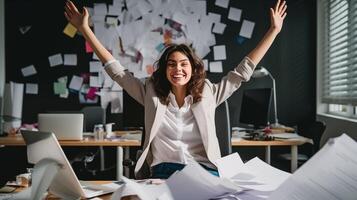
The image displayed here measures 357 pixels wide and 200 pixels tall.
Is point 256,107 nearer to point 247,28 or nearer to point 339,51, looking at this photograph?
point 339,51

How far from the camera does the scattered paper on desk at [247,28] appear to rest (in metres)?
4.36

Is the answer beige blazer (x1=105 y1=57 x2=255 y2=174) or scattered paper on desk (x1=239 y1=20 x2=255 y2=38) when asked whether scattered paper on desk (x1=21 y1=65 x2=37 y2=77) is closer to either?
scattered paper on desk (x1=239 y1=20 x2=255 y2=38)

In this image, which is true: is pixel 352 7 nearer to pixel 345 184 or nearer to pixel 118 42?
pixel 118 42

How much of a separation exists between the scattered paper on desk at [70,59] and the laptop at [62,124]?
6.21 ft

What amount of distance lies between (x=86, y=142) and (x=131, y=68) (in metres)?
1.82

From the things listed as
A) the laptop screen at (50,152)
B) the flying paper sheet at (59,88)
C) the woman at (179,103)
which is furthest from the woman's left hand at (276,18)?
the flying paper sheet at (59,88)

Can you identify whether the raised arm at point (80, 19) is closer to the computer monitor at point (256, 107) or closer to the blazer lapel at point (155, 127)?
the blazer lapel at point (155, 127)

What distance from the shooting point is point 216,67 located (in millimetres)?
4387

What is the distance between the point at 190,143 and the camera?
65.6 inches

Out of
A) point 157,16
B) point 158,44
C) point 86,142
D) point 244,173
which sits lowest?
point 86,142

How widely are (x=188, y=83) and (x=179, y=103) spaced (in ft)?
0.36

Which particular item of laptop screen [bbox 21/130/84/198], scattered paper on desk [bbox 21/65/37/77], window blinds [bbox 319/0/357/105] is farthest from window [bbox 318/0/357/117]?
scattered paper on desk [bbox 21/65/37/77]

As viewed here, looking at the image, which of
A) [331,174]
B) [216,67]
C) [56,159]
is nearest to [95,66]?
[216,67]

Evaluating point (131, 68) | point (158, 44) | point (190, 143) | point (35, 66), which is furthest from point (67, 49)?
point (190, 143)
